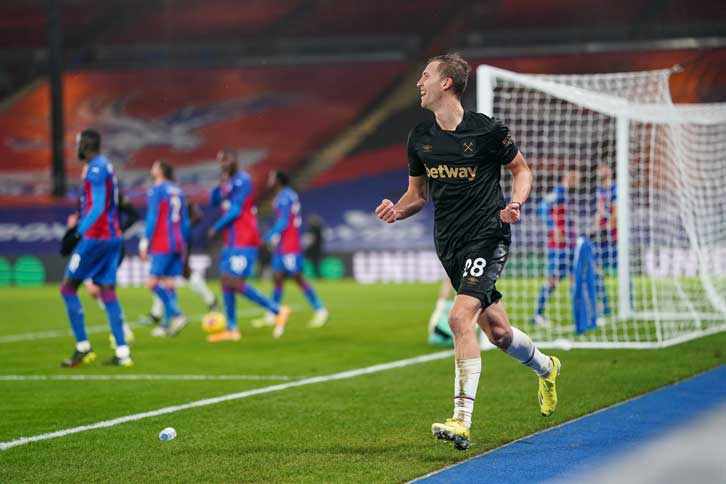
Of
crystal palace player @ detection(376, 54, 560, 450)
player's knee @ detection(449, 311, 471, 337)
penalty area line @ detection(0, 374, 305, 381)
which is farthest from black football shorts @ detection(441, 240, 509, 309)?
penalty area line @ detection(0, 374, 305, 381)

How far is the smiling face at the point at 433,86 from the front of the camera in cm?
548

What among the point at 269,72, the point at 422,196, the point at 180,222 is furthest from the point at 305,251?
the point at 422,196

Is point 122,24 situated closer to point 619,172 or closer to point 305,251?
point 305,251

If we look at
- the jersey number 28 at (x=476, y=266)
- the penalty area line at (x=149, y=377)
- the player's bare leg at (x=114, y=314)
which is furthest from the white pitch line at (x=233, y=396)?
the jersey number 28 at (x=476, y=266)

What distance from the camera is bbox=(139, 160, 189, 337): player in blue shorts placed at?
13312 millimetres

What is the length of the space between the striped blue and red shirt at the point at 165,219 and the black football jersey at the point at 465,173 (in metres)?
8.18

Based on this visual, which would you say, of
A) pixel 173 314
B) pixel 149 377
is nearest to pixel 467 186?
pixel 149 377

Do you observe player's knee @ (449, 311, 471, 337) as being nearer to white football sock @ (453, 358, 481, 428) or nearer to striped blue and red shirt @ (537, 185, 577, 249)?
white football sock @ (453, 358, 481, 428)

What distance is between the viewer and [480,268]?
17.8 feet

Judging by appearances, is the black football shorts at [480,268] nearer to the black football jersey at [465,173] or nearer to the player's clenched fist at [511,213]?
the black football jersey at [465,173]

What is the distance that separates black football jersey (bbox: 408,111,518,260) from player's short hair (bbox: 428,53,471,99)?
19cm

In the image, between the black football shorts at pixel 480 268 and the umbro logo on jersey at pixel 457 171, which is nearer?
the black football shorts at pixel 480 268

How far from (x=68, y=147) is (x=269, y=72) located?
7873 mm

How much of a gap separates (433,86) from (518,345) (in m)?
1.46
